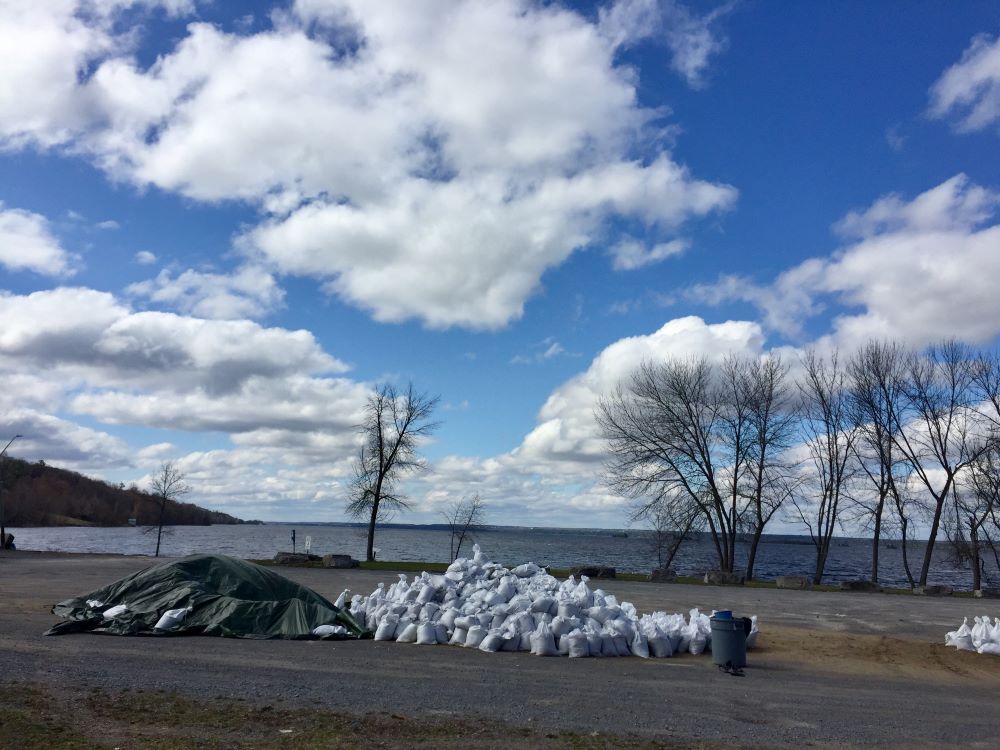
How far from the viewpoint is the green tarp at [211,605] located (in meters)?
15.0

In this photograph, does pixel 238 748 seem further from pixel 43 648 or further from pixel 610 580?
pixel 610 580

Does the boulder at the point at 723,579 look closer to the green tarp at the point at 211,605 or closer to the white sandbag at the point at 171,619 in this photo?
the green tarp at the point at 211,605

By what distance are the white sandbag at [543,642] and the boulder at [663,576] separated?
65.0 ft

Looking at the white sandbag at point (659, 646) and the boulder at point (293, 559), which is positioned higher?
the white sandbag at point (659, 646)

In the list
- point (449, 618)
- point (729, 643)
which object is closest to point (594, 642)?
point (729, 643)

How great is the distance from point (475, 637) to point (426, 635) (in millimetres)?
943

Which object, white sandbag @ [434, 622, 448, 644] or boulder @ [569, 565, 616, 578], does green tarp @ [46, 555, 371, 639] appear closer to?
white sandbag @ [434, 622, 448, 644]

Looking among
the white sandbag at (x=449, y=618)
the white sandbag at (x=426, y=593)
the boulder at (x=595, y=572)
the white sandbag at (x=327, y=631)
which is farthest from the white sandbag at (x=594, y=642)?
the boulder at (x=595, y=572)

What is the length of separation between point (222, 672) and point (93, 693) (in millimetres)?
2073

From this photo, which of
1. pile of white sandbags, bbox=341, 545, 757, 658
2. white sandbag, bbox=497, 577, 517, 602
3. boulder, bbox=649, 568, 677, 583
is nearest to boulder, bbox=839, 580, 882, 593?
boulder, bbox=649, 568, 677, 583

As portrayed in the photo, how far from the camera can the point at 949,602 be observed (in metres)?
29.3

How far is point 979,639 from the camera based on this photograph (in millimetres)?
16156

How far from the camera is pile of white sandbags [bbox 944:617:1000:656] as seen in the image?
52.1ft

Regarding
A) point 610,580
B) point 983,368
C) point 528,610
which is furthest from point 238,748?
point 983,368
